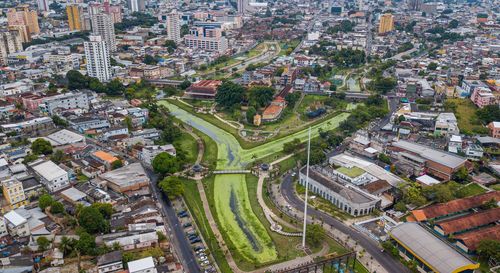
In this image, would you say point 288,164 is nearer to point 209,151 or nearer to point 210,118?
point 209,151

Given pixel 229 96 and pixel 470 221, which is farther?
pixel 229 96

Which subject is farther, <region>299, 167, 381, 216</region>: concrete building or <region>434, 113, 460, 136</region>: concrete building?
<region>434, 113, 460, 136</region>: concrete building

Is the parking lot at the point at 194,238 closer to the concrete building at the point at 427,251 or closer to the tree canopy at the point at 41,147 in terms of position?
the concrete building at the point at 427,251

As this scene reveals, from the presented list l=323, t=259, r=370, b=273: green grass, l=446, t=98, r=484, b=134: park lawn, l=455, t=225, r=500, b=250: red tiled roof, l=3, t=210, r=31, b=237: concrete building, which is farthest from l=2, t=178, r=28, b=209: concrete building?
l=446, t=98, r=484, b=134: park lawn

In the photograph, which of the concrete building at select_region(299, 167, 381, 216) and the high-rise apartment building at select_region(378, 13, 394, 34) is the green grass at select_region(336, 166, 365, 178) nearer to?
the concrete building at select_region(299, 167, 381, 216)

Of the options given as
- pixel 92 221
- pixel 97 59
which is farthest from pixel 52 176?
pixel 97 59

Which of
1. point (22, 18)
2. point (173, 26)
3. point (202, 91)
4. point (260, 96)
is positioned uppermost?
point (22, 18)

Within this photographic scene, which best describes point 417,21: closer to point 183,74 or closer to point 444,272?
point 183,74
